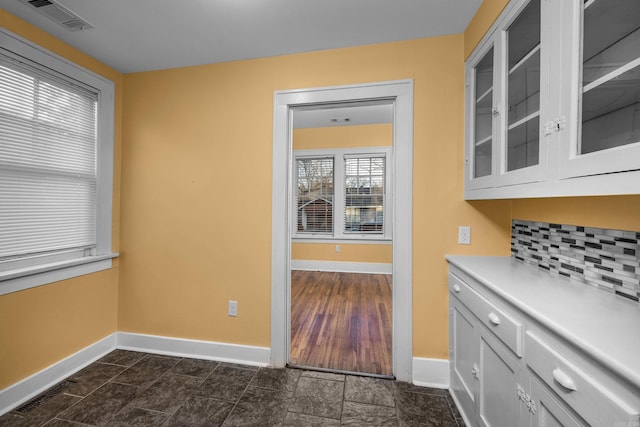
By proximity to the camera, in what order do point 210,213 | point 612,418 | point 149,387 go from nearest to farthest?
point 612,418, point 149,387, point 210,213

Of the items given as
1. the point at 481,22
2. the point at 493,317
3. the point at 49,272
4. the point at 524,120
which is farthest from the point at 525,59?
the point at 49,272

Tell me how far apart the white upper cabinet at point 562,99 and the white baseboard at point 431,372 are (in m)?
1.29

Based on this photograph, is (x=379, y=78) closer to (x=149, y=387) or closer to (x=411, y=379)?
(x=411, y=379)

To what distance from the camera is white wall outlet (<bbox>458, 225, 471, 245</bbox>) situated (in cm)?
204

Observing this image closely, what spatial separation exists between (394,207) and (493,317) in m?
1.04

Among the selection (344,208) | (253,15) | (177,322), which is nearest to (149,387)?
(177,322)

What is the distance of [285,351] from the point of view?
2268 millimetres

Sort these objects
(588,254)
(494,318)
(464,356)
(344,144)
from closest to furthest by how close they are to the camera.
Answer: (494,318)
(588,254)
(464,356)
(344,144)

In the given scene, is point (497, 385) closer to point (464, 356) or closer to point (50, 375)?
point (464, 356)

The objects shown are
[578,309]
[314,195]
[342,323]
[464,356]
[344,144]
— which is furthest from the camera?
[314,195]

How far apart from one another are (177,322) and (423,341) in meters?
2.14

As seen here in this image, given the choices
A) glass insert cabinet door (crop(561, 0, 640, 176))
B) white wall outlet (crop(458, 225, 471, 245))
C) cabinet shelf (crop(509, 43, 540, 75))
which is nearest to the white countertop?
white wall outlet (crop(458, 225, 471, 245))

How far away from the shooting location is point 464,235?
2.04 meters

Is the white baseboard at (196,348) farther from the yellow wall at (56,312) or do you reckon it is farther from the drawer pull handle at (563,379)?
the drawer pull handle at (563,379)
